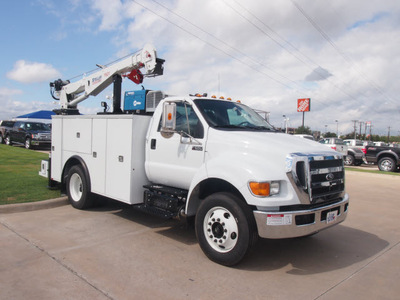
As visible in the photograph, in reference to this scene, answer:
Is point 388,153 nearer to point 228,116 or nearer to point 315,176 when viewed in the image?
point 228,116

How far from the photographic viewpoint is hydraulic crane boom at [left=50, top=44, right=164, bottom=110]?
6.75m

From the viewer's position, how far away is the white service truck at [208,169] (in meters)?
3.89

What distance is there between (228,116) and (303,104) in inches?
→ 1996

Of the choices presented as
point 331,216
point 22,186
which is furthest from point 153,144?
point 22,186

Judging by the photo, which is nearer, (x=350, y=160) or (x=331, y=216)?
(x=331, y=216)

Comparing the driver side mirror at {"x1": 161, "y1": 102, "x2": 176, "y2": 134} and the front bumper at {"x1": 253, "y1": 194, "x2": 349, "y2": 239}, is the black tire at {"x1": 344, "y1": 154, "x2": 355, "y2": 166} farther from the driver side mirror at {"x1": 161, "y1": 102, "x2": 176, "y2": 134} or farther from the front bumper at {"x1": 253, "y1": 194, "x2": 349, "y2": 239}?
the driver side mirror at {"x1": 161, "y1": 102, "x2": 176, "y2": 134}

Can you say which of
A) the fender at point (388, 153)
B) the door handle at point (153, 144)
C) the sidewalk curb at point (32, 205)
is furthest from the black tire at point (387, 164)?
the sidewalk curb at point (32, 205)

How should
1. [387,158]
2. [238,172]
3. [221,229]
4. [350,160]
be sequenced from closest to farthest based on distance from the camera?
[238,172] → [221,229] → [387,158] → [350,160]

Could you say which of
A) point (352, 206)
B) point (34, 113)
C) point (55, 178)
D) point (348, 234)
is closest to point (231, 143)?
point (348, 234)

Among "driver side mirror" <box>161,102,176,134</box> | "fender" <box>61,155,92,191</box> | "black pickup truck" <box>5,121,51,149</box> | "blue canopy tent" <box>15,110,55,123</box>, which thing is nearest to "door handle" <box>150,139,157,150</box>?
"driver side mirror" <box>161,102,176,134</box>

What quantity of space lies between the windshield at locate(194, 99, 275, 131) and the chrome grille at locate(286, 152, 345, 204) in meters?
1.17

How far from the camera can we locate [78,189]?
6.86 m

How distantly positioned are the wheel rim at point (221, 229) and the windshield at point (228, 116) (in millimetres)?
1229

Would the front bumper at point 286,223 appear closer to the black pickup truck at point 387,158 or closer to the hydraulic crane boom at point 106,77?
the hydraulic crane boom at point 106,77
